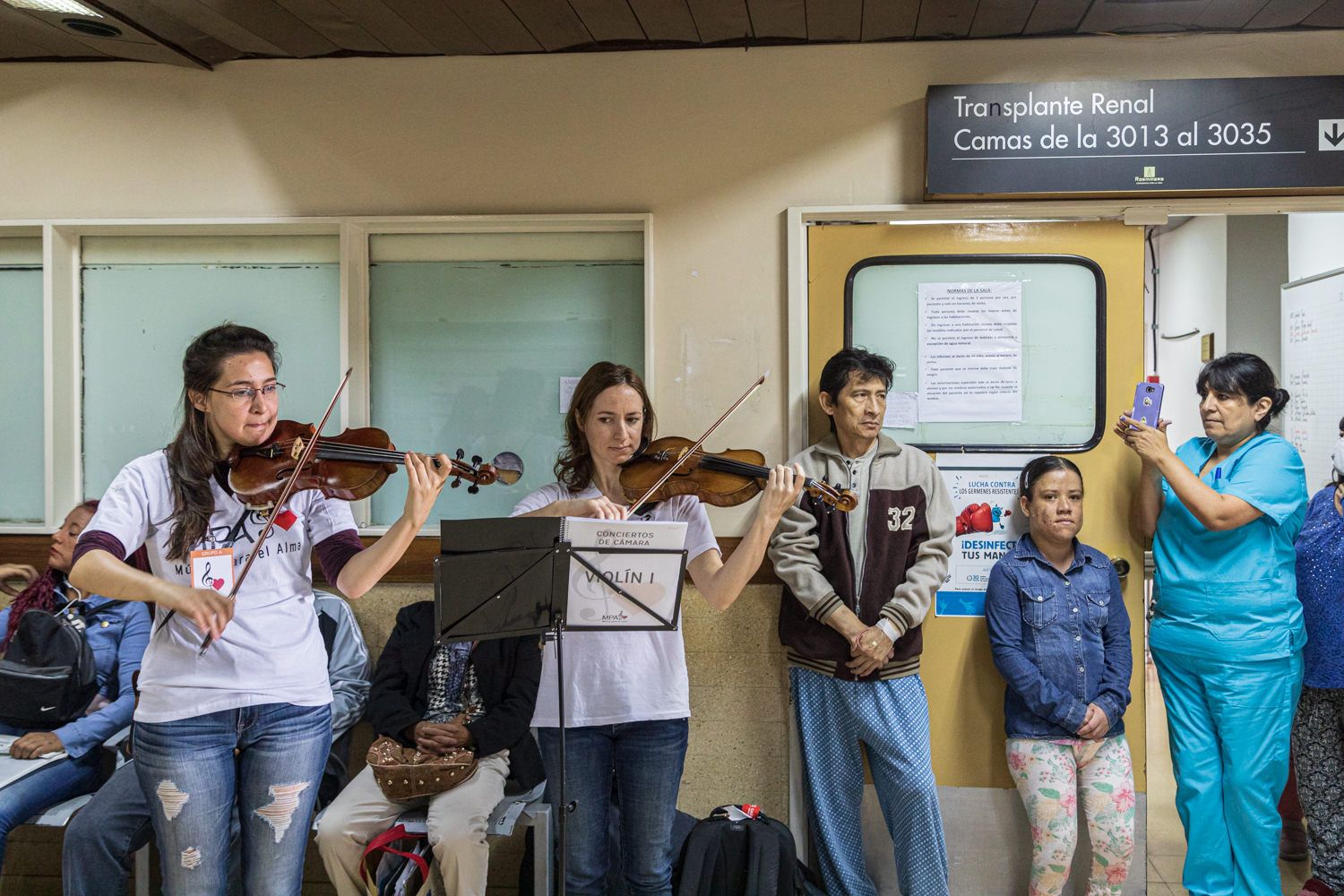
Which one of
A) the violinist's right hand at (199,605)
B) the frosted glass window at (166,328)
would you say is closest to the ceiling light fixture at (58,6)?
the frosted glass window at (166,328)

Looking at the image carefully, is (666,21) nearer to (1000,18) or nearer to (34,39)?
(1000,18)

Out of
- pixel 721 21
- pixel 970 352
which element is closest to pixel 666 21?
pixel 721 21

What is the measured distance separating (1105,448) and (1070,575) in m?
0.44

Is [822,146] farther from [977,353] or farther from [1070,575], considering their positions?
[1070,575]

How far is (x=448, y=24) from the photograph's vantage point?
2750 mm

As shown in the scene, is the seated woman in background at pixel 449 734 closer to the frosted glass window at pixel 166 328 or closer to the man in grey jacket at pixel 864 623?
the man in grey jacket at pixel 864 623

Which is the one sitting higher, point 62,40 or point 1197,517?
point 62,40

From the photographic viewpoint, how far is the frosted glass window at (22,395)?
3.14 m

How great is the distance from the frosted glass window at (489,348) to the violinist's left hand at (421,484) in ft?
3.38

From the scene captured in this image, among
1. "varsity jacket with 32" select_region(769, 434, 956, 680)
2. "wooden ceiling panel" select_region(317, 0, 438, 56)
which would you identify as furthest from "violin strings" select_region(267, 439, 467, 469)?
"wooden ceiling panel" select_region(317, 0, 438, 56)

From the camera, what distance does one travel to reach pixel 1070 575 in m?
2.72

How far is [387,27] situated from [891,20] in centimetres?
146

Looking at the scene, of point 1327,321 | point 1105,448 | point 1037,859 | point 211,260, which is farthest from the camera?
point 1327,321

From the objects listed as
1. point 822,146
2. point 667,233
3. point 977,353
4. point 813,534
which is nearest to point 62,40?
point 667,233
